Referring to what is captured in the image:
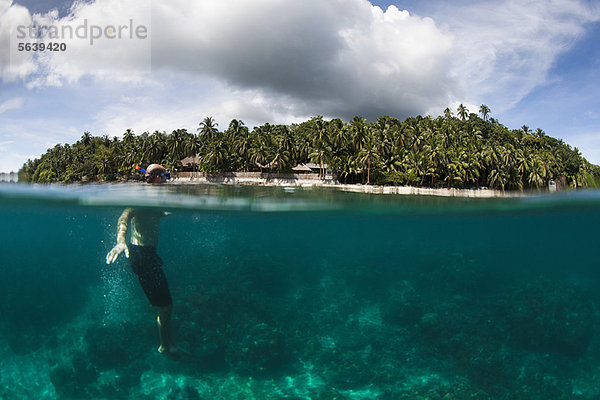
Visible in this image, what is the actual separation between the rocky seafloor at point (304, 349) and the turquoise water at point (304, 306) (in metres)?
0.06

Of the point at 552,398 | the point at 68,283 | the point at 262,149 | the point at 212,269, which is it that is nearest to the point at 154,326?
the point at 552,398

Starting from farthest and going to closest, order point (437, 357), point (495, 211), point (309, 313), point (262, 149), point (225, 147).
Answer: point (225, 147)
point (262, 149)
point (495, 211)
point (309, 313)
point (437, 357)

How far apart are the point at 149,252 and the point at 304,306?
9768mm

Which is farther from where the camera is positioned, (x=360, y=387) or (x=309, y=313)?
(x=309, y=313)

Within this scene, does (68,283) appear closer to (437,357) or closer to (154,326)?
(154,326)

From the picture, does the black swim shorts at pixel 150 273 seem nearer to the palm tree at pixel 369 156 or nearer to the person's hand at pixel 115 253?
the person's hand at pixel 115 253

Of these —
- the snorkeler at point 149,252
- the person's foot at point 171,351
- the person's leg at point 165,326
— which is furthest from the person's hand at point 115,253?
the person's foot at point 171,351

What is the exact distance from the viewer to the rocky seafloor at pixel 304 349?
30.1ft

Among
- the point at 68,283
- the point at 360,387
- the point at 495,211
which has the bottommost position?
the point at 68,283

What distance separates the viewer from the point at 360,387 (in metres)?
9.22

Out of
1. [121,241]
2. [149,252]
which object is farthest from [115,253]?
[149,252]

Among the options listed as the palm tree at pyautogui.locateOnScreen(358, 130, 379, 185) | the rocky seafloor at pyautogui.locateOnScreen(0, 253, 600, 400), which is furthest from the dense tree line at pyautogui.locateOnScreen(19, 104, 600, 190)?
the rocky seafloor at pyautogui.locateOnScreen(0, 253, 600, 400)

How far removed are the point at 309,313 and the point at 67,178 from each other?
2987 inches

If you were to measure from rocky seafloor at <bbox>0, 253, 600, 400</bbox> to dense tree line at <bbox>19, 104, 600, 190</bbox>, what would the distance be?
32411 mm
